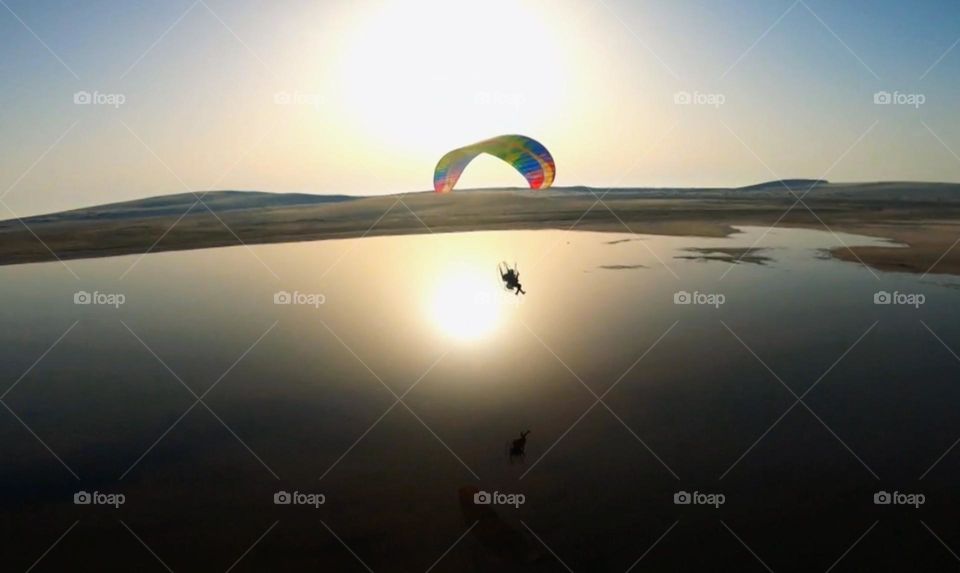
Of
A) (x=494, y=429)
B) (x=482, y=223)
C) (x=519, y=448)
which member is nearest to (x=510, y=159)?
(x=494, y=429)

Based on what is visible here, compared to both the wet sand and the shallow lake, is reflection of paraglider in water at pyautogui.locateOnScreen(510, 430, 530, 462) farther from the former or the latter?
the wet sand

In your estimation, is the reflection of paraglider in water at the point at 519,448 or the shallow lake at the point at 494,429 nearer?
the shallow lake at the point at 494,429

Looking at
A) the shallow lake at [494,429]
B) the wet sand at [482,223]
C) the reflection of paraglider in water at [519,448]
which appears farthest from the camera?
the wet sand at [482,223]

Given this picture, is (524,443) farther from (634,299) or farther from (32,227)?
(32,227)

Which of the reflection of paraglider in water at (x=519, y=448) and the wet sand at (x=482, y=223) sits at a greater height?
the wet sand at (x=482, y=223)

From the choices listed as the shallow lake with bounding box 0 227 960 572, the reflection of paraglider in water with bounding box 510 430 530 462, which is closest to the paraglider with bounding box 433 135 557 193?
the shallow lake with bounding box 0 227 960 572

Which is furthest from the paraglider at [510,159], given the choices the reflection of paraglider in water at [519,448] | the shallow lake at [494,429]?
the reflection of paraglider in water at [519,448]

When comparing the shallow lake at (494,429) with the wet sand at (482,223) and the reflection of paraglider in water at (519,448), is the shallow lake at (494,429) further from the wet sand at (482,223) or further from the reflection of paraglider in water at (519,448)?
Result: the wet sand at (482,223)
